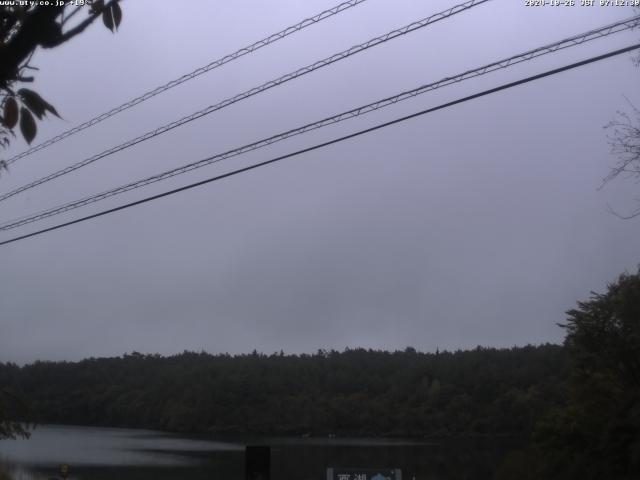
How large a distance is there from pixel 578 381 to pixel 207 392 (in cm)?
6122

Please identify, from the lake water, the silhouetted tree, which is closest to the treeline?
the lake water

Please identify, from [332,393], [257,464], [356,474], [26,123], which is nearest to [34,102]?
[26,123]

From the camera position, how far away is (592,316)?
85.5ft

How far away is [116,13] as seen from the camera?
10.9ft

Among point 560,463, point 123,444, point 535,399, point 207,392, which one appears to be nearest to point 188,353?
point 207,392

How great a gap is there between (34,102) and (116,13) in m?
0.56

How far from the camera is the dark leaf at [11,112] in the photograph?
9.96ft

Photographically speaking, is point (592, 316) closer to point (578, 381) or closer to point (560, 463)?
point (578, 381)

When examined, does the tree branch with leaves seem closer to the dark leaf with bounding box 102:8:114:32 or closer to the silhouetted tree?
the dark leaf with bounding box 102:8:114:32

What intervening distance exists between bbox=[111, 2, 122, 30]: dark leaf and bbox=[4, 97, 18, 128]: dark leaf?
22.6 inches

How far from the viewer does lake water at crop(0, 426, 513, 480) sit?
38188 millimetres

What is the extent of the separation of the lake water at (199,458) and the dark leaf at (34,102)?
88.1 feet

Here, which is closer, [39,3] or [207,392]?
[39,3]

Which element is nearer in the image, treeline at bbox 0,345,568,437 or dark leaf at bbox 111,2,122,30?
dark leaf at bbox 111,2,122,30
